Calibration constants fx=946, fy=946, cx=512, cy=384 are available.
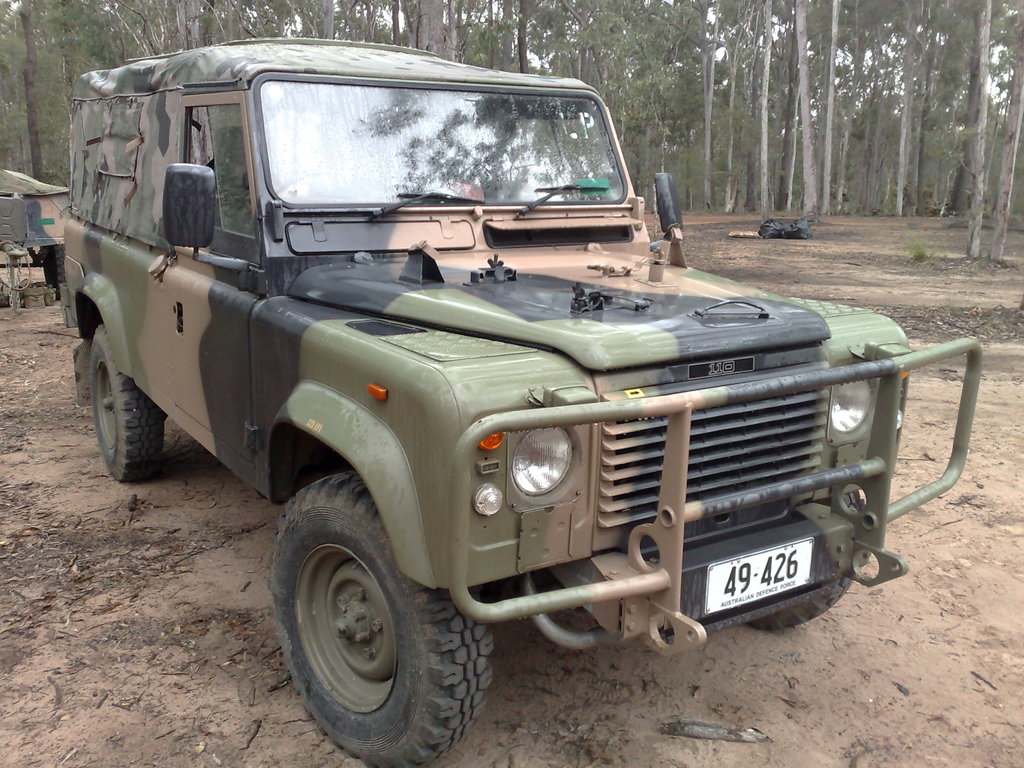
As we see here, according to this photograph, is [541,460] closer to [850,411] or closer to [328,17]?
[850,411]

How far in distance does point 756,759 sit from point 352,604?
52.7 inches

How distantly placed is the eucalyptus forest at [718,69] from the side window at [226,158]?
1858 cm

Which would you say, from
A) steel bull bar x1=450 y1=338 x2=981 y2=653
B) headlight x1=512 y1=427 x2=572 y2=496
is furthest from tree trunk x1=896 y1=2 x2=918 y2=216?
headlight x1=512 y1=427 x2=572 y2=496

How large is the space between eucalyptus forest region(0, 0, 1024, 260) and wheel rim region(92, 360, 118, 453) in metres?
17.7

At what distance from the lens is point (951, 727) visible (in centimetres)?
313

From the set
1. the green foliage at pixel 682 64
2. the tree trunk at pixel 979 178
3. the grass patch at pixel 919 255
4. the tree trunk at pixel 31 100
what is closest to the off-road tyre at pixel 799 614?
the tree trunk at pixel 979 178

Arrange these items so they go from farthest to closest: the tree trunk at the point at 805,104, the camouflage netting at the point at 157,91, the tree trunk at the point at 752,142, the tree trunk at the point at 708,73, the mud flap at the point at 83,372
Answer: the tree trunk at the point at 752,142 < the tree trunk at the point at 708,73 < the tree trunk at the point at 805,104 < the mud flap at the point at 83,372 < the camouflage netting at the point at 157,91

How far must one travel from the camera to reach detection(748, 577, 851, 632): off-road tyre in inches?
137

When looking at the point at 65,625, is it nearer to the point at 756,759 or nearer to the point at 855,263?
the point at 756,759

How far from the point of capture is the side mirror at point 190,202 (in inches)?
126

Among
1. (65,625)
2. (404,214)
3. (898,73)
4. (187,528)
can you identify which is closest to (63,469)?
(187,528)

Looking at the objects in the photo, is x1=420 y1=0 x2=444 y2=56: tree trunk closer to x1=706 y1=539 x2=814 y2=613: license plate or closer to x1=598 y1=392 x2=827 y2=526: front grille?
x1=598 y1=392 x2=827 y2=526: front grille

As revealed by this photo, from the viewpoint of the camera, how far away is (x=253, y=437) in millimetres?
3363

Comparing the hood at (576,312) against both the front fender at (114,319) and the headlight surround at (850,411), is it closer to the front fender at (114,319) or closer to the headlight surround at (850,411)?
the headlight surround at (850,411)
